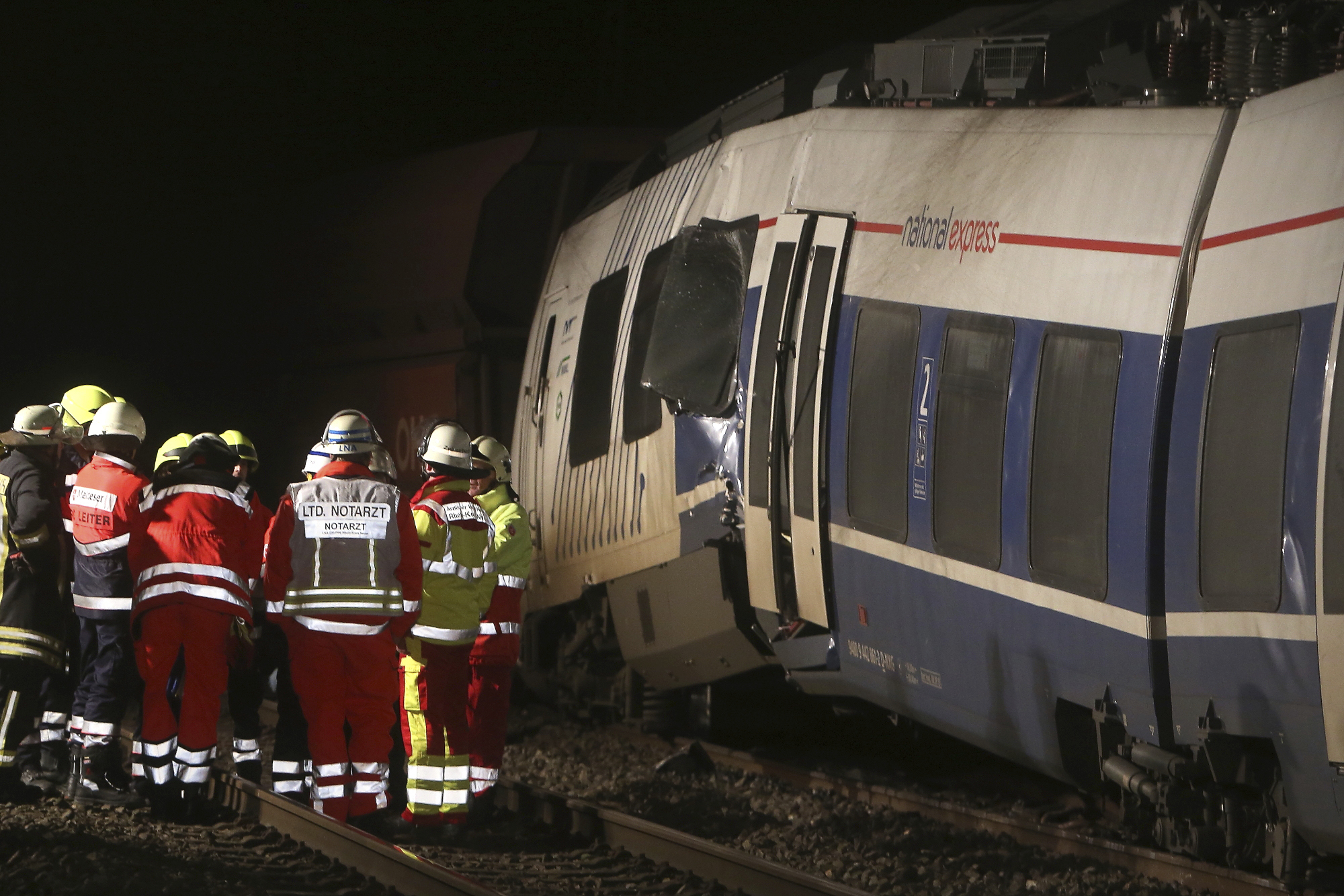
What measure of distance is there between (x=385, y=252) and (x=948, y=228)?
8509mm

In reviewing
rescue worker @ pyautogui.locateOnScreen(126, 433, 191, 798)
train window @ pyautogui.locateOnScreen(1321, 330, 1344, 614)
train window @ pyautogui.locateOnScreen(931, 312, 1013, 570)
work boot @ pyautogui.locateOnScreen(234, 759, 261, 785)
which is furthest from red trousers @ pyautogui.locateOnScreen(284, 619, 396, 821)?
train window @ pyautogui.locateOnScreen(1321, 330, 1344, 614)

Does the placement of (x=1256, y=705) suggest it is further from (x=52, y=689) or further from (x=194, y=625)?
(x=52, y=689)

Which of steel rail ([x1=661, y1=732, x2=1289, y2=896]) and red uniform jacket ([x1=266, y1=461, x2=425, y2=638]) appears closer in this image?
steel rail ([x1=661, y1=732, x2=1289, y2=896])

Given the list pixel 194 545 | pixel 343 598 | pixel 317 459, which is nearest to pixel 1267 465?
pixel 343 598

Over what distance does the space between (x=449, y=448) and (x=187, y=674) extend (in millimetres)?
1548

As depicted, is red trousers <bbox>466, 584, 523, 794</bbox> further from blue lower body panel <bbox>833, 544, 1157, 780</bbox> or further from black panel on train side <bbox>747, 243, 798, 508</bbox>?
blue lower body panel <bbox>833, 544, 1157, 780</bbox>

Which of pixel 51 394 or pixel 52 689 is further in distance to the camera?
pixel 51 394

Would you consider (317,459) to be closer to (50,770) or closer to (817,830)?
(50,770)

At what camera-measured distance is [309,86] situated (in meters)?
24.7

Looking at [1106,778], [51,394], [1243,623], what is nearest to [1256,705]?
[1243,623]

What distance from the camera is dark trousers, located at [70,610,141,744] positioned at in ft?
25.0

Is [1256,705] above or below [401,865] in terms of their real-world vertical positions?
above

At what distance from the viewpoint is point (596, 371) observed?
10.1 m

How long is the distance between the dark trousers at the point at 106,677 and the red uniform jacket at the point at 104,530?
9 centimetres
